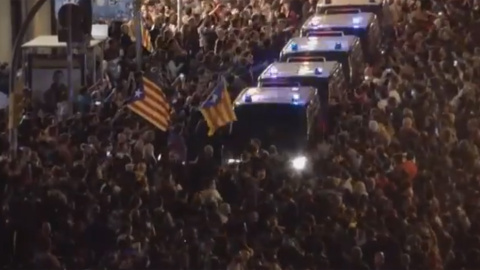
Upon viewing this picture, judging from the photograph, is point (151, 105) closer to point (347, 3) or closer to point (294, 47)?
point (294, 47)

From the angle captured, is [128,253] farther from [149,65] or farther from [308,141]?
[149,65]

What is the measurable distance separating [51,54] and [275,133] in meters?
5.61

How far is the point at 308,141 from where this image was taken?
17.1 m

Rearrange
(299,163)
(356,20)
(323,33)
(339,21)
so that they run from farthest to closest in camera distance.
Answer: (339,21)
(356,20)
(323,33)
(299,163)

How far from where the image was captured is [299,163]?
15.2 m

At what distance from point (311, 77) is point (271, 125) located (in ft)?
7.29

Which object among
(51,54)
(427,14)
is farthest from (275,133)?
(427,14)

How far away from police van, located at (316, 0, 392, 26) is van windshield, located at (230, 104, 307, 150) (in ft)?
25.1

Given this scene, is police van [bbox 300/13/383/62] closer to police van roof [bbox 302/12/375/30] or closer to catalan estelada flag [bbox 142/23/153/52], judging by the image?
police van roof [bbox 302/12/375/30]

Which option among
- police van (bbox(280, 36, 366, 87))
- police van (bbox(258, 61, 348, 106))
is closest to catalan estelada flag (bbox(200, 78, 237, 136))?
police van (bbox(258, 61, 348, 106))

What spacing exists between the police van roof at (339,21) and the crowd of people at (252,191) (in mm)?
3811

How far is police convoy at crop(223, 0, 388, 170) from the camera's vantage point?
17.0 m

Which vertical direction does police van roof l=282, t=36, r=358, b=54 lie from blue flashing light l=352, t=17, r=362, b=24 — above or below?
below

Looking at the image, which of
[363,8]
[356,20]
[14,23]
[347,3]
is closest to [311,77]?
[356,20]
